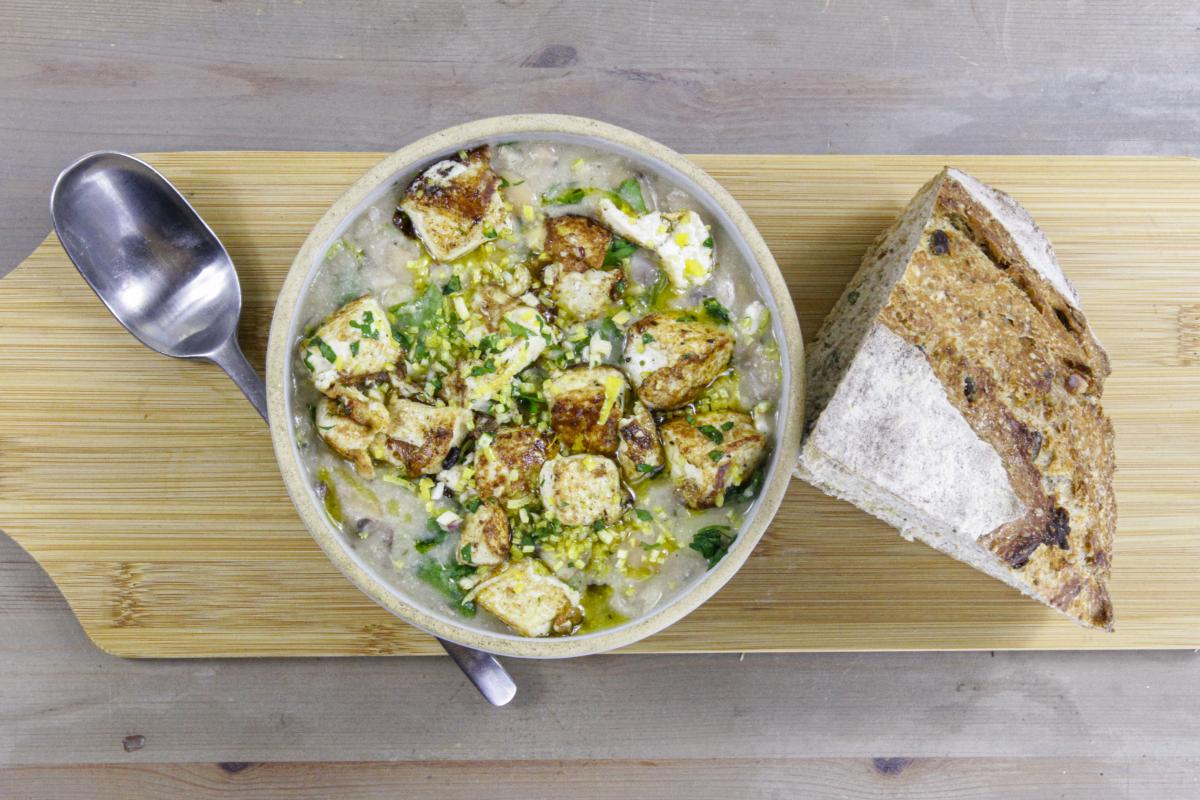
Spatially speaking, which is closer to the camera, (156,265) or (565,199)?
(565,199)

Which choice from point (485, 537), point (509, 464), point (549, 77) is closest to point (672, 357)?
point (509, 464)

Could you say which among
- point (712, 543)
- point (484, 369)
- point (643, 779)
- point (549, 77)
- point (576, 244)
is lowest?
point (643, 779)

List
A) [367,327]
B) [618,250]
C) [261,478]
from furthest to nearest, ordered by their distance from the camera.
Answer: [261,478] < [618,250] < [367,327]

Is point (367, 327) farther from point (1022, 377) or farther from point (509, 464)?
point (1022, 377)

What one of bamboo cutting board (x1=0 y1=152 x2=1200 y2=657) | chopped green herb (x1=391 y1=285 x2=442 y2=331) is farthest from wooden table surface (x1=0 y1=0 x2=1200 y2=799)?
chopped green herb (x1=391 y1=285 x2=442 y2=331)

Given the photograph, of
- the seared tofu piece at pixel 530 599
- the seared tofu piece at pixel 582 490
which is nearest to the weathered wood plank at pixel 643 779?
the seared tofu piece at pixel 530 599

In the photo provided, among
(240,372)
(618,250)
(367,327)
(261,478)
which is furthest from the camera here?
(261,478)
